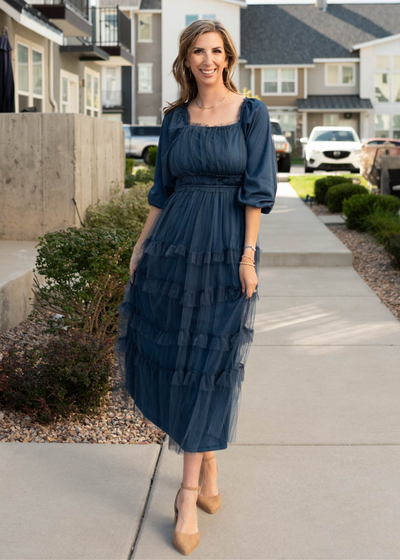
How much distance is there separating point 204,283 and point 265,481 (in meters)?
1.02

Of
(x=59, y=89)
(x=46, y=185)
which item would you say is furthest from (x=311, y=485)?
(x=59, y=89)

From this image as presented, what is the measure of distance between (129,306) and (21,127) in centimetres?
485

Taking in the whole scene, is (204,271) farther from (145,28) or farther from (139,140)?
(145,28)

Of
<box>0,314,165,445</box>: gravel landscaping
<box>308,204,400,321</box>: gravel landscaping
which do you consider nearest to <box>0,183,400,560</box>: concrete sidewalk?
<box>0,314,165,445</box>: gravel landscaping

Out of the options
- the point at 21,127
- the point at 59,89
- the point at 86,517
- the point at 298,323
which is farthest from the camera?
the point at 59,89

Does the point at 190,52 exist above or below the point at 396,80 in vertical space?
below

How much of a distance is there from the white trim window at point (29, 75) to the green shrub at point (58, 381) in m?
10.9

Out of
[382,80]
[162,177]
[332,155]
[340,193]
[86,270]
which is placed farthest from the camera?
[382,80]

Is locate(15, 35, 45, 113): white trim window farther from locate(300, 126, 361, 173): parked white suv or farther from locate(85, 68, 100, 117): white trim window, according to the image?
locate(300, 126, 361, 173): parked white suv

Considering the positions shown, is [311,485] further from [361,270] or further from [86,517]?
[361,270]

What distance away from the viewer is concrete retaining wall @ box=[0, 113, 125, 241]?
741 centimetres

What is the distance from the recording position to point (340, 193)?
42.7 feet

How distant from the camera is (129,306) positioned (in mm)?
3119

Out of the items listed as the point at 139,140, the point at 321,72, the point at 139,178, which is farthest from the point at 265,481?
the point at 321,72
